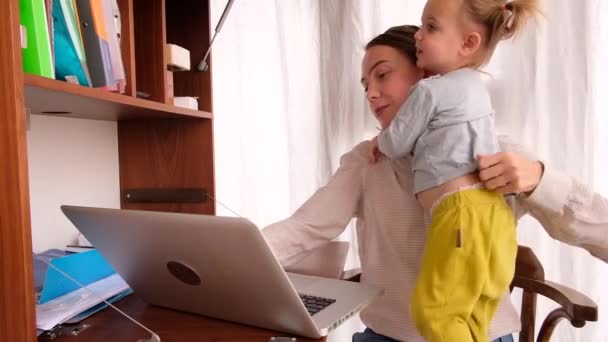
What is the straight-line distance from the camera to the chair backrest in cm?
89

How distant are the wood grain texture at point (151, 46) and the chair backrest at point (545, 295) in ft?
3.23

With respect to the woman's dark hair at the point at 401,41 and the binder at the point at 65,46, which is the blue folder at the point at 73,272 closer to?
the binder at the point at 65,46

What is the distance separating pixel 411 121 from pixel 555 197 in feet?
1.07

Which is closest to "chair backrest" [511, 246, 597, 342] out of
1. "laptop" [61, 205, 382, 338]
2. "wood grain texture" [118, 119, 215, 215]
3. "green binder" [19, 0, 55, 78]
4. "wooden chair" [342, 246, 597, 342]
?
"wooden chair" [342, 246, 597, 342]

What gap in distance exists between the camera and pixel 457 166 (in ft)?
2.82

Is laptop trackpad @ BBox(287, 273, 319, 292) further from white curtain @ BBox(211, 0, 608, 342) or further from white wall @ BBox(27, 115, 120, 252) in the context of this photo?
white wall @ BBox(27, 115, 120, 252)

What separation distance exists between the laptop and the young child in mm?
156

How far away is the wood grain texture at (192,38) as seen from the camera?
127 centimetres

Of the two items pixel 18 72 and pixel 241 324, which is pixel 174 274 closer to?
pixel 241 324

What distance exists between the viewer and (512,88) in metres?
1.33

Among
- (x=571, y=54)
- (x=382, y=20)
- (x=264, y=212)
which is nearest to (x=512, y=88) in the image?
(x=571, y=54)

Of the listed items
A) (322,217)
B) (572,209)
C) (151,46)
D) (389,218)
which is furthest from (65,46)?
(572,209)

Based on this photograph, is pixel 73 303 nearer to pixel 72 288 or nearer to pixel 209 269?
pixel 72 288

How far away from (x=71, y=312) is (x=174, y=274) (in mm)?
202
